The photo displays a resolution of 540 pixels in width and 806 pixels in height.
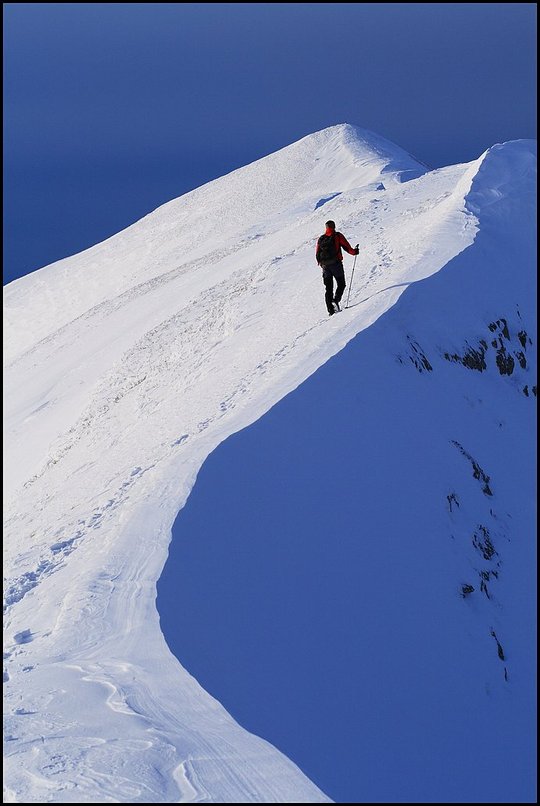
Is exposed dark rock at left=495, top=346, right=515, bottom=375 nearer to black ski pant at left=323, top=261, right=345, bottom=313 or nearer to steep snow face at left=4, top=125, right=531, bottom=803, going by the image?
steep snow face at left=4, top=125, right=531, bottom=803

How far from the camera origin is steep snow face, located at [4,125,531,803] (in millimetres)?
6445

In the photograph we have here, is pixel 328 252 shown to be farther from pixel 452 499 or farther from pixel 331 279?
pixel 452 499

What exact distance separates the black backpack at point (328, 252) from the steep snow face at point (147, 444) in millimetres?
1199

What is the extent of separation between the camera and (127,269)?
4772 cm

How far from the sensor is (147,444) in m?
14.4

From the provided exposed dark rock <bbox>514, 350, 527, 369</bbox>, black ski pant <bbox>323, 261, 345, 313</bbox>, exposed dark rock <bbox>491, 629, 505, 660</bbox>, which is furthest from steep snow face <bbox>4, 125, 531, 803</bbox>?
exposed dark rock <bbox>491, 629, 505, 660</bbox>

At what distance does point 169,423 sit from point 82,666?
7609mm

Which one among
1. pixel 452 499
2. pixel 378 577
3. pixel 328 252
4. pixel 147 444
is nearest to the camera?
pixel 378 577

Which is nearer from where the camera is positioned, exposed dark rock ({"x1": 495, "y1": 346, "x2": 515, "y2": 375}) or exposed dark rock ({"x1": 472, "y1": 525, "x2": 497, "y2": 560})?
exposed dark rock ({"x1": 472, "y1": 525, "x2": 497, "y2": 560})

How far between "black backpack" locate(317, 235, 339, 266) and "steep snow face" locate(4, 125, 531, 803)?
1199mm

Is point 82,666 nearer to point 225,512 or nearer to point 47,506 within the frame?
point 225,512

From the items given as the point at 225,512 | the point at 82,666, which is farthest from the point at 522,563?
the point at 82,666

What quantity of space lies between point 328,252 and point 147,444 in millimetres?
5546

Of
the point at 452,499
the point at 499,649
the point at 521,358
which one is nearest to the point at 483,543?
the point at 452,499
